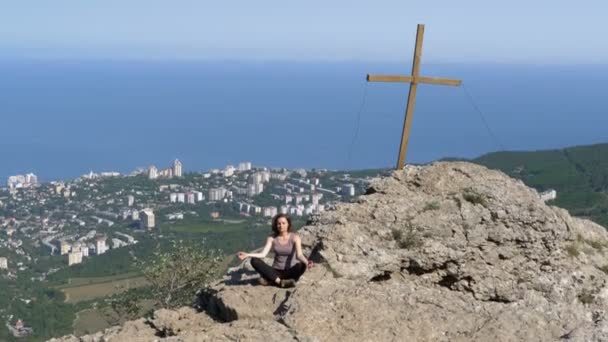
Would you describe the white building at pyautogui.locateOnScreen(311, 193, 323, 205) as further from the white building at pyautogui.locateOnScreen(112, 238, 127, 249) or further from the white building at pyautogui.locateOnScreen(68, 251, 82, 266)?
the white building at pyautogui.locateOnScreen(68, 251, 82, 266)

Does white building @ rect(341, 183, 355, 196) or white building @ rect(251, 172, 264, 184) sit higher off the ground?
white building @ rect(341, 183, 355, 196)

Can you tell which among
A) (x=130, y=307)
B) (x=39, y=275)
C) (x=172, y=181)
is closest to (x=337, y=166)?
(x=172, y=181)

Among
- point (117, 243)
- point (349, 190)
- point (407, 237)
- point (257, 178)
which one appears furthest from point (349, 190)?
point (407, 237)

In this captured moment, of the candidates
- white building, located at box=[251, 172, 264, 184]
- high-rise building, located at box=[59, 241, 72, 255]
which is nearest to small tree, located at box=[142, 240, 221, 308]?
high-rise building, located at box=[59, 241, 72, 255]

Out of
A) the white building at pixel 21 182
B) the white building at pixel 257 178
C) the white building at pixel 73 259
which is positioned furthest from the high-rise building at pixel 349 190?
the white building at pixel 21 182

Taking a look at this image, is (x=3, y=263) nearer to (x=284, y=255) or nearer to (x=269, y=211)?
(x=269, y=211)

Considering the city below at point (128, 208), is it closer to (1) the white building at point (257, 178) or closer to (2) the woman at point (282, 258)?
(1) the white building at point (257, 178)
